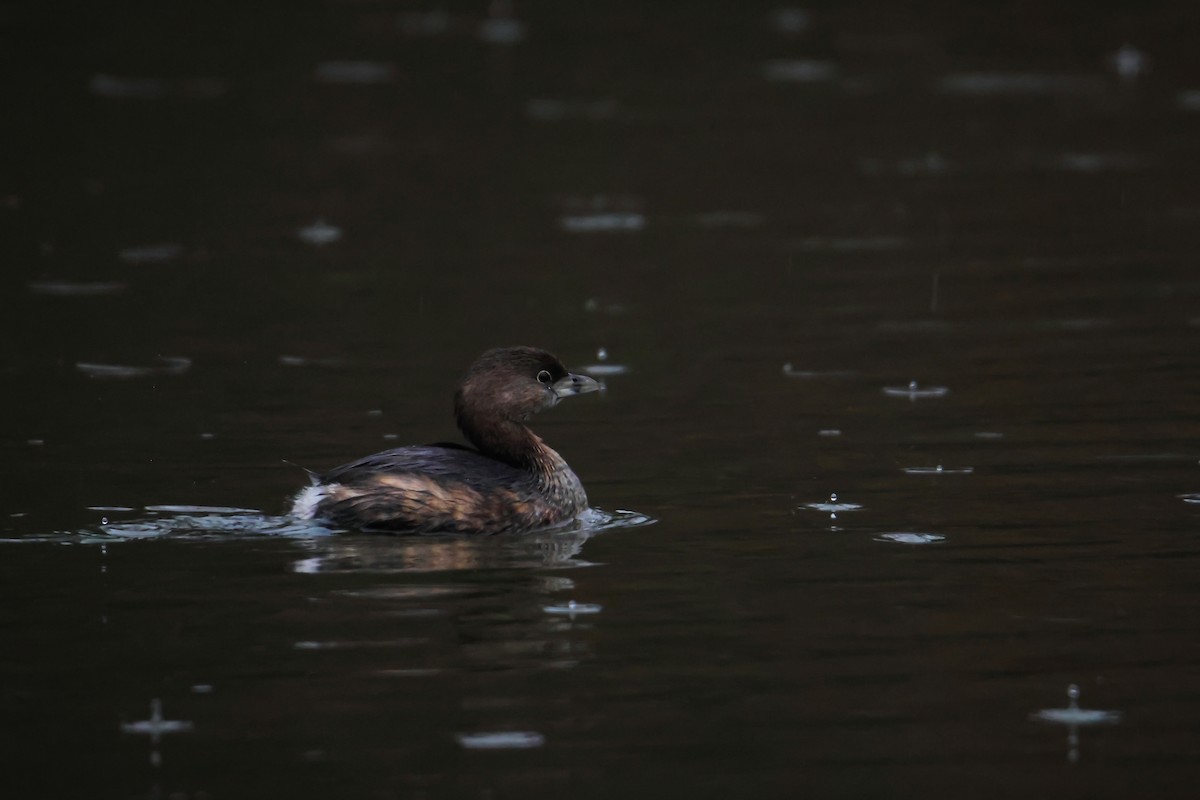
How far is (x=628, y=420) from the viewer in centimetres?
1404

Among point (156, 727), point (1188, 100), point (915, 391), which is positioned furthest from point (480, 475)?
point (1188, 100)

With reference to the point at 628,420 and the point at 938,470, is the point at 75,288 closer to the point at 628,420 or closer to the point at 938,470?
the point at 628,420

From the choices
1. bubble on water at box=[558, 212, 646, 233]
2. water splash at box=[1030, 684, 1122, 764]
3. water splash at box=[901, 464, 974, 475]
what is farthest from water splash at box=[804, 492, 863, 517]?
bubble on water at box=[558, 212, 646, 233]

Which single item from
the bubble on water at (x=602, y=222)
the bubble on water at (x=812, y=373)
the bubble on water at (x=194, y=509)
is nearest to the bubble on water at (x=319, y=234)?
the bubble on water at (x=602, y=222)

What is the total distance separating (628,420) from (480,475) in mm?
2762

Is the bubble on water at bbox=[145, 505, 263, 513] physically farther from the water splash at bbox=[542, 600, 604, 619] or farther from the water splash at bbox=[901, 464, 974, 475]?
the water splash at bbox=[901, 464, 974, 475]

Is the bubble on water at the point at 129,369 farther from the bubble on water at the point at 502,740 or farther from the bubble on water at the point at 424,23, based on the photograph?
the bubble on water at the point at 424,23

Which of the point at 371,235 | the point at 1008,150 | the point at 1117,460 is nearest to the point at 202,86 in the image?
the point at 371,235

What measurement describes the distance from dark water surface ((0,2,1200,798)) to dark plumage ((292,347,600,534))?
0.66 ft

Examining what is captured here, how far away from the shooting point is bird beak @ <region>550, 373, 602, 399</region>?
12.1 metres

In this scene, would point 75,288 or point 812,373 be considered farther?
point 75,288

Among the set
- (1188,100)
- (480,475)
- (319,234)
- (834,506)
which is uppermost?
(1188,100)

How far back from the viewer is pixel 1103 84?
95.9ft

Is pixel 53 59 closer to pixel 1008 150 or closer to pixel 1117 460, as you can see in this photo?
pixel 1008 150
